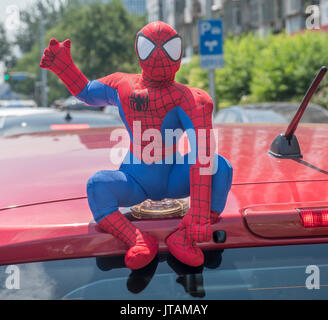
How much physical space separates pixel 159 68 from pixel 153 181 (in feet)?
1.03

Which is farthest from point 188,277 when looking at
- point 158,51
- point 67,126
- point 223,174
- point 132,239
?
point 67,126

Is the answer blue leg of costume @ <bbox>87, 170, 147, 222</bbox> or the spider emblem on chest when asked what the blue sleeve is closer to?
the spider emblem on chest

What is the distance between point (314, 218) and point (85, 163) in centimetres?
89

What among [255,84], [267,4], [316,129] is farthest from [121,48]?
[316,129]

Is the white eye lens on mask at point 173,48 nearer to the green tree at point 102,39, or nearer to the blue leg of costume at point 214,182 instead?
the blue leg of costume at point 214,182

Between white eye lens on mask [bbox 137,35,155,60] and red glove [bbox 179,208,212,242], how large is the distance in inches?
18.2

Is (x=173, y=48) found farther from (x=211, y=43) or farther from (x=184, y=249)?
(x=211, y=43)

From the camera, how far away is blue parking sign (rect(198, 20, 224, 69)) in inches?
391

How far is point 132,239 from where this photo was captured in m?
1.26

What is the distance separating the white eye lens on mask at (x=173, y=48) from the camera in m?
1.40

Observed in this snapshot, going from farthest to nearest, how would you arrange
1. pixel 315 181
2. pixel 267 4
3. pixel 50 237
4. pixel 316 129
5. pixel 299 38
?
pixel 267 4, pixel 299 38, pixel 316 129, pixel 315 181, pixel 50 237

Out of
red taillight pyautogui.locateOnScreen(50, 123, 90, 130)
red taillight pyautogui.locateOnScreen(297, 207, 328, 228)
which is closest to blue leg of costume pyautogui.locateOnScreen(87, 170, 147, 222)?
red taillight pyautogui.locateOnScreen(297, 207, 328, 228)

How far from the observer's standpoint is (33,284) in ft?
4.12

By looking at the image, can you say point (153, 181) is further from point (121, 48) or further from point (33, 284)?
point (121, 48)
